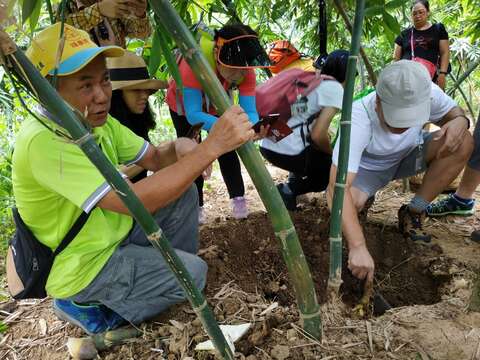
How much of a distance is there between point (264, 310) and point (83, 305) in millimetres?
724

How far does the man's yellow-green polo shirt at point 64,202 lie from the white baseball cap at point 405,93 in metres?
1.26

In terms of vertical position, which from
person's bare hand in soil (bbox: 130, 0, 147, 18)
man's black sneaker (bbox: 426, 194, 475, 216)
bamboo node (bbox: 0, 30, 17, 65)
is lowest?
man's black sneaker (bbox: 426, 194, 475, 216)

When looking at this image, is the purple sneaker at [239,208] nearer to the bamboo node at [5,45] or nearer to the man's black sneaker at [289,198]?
the man's black sneaker at [289,198]

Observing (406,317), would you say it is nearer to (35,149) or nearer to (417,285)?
(417,285)

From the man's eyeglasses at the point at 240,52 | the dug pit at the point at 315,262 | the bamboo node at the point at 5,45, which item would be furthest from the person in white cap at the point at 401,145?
the bamboo node at the point at 5,45

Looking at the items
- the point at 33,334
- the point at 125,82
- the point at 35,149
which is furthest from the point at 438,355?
the point at 125,82

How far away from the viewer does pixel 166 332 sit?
5.07 ft

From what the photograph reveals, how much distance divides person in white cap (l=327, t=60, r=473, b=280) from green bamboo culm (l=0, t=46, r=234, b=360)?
83cm

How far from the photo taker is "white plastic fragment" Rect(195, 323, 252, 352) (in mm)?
1360

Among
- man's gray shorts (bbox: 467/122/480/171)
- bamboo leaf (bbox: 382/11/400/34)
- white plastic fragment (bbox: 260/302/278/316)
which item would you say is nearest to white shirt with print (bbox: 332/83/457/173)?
man's gray shorts (bbox: 467/122/480/171)

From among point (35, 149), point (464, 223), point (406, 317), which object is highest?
point (35, 149)

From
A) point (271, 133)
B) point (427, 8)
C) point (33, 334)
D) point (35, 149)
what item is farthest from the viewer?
point (427, 8)

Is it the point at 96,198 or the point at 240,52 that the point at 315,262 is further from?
the point at 96,198

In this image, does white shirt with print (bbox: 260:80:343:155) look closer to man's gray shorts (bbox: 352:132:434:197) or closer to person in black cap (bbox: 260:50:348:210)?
person in black cap (bbox: 260:50:348:210)
